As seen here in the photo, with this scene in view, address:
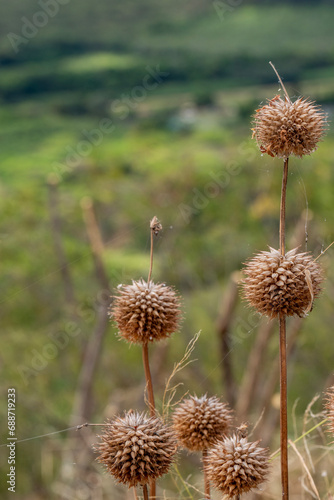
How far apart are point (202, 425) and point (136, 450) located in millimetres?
142

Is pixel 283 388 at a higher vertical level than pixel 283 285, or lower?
lower

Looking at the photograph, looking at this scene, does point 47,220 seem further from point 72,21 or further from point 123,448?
point 123,448

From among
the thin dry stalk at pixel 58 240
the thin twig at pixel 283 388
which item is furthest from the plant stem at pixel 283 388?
the thin dry stalk at pixel 58 240

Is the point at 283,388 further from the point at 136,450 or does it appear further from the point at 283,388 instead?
the point at 136,450

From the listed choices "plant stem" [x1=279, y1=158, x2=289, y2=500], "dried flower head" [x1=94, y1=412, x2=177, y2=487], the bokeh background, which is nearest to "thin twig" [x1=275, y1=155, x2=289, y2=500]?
"plant stem" [x1=279, y1=158, x2=289, y2=500]

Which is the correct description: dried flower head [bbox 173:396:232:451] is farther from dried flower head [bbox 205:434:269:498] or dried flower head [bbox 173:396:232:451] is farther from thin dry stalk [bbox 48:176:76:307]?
thin dry stalk [bbox 48:176:76:307]

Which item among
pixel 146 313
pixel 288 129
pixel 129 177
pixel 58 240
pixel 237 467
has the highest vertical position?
pixel 129 177

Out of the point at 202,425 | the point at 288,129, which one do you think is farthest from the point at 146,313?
the point at 288,129

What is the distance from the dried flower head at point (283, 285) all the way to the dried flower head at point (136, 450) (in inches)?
7.2

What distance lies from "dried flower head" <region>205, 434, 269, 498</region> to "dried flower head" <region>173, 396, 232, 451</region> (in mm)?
80

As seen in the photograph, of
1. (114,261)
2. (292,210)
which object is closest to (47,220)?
(114,261)

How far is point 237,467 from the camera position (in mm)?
749

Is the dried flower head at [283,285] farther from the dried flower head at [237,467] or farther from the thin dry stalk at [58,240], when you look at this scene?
the thin dry stalk at [58,240]

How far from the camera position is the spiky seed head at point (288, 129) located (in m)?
0.77
